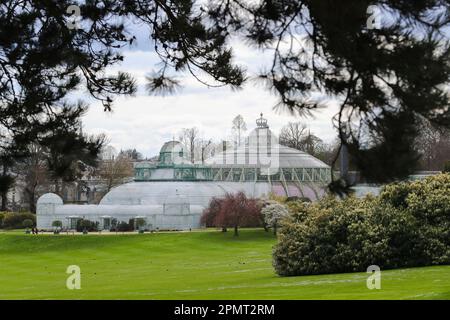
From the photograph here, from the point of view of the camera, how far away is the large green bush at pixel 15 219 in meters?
59.1

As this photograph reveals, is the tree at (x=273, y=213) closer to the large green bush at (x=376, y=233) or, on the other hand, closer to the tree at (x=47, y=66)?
the large green bush at (x=376, y=233)

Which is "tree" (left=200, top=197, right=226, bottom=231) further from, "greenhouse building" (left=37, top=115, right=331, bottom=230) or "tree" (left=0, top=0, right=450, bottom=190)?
"tree" (left=0, top=0, right=450, bottom=190)

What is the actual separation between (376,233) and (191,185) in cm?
4009

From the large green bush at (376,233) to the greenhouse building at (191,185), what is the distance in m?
32.3

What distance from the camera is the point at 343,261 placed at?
862 inches

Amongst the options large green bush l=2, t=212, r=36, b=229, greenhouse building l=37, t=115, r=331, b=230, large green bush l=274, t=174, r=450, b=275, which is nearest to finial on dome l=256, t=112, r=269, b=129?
greenhouse building l=37, t=115, r=331, b=230

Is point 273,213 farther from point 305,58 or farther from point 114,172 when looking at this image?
point 305,58

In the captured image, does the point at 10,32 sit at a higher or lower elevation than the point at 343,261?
higher

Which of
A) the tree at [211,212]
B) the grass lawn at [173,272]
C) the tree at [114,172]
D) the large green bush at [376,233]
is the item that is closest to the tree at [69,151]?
the grass lawn at [173,272]

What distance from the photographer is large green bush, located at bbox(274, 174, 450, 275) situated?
70.1 ft

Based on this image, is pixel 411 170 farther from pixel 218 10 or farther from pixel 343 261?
pixel 343 261

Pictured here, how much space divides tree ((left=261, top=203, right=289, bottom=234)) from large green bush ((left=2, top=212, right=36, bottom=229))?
1830 centimetres

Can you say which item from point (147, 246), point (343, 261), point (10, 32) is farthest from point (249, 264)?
point (10, 32)

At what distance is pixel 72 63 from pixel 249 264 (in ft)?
74.8
